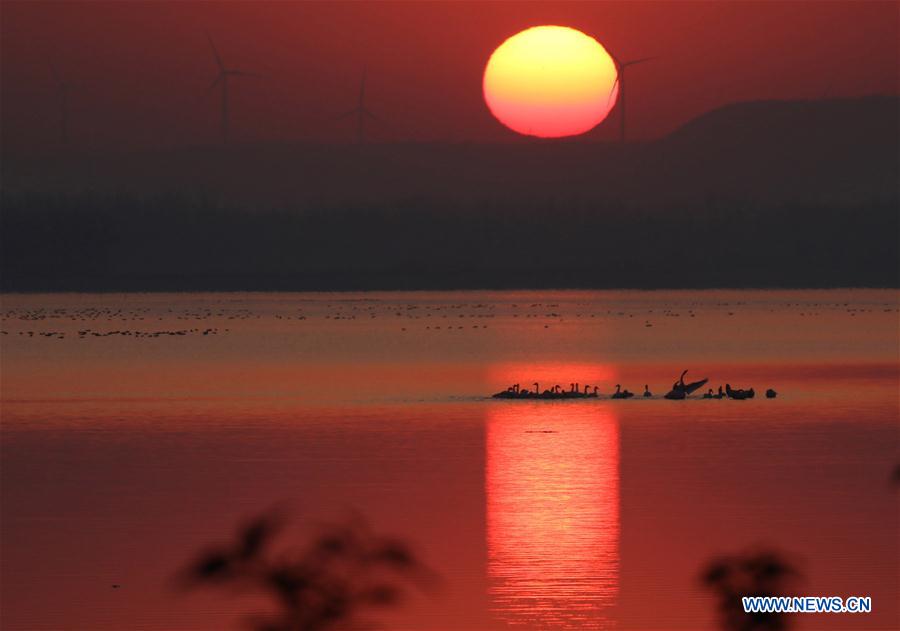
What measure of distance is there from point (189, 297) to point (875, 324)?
6349 centimetres

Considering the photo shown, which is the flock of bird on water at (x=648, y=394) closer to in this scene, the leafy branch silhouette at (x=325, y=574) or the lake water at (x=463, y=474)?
the lake water at (x=463, y=474)

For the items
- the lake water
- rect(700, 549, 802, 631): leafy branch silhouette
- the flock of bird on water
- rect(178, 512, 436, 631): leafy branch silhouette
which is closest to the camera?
rect(178, 512, 436, 631): leafy branch silhouette

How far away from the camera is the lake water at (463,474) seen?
16.3m

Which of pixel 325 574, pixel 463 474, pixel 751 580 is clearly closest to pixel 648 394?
pixel 463 474

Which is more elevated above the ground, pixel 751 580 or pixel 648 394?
pixel 648 394

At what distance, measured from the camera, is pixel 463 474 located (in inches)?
959

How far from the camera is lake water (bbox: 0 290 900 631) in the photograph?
16297mm

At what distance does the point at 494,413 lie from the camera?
110 feet

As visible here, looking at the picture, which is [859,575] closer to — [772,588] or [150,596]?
[150,596]

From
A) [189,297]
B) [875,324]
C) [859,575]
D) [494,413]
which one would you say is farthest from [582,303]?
[859,575]

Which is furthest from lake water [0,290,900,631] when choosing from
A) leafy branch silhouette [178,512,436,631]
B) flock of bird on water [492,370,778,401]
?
leafy branch silhouette [178,512,436,631]

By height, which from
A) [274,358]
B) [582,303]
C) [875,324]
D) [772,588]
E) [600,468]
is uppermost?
[582,303]

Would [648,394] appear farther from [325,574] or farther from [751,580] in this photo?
[325,574]

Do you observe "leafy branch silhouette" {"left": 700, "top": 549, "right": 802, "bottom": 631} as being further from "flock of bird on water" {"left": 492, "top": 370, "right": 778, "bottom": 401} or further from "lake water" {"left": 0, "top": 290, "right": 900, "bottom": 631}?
"flock of bird on water" {"left": 492, "top": 370, "right": 778, "bottom": 401}
